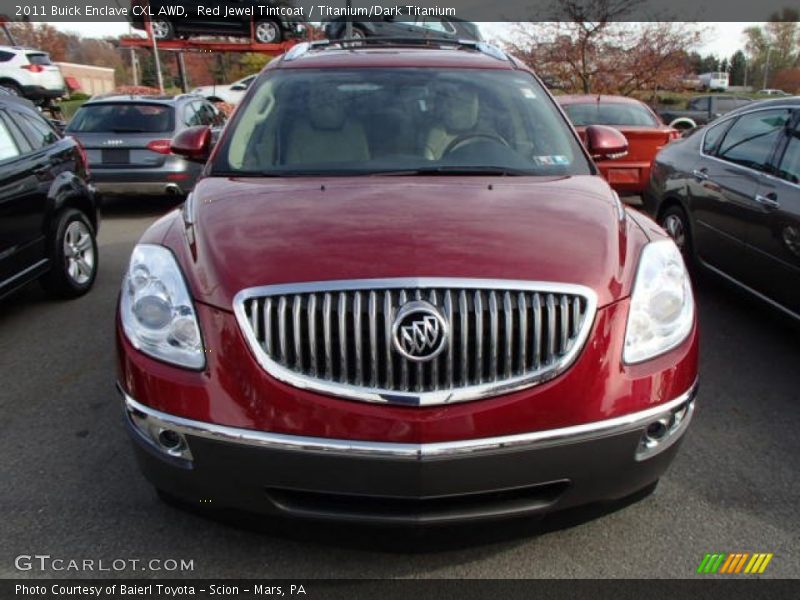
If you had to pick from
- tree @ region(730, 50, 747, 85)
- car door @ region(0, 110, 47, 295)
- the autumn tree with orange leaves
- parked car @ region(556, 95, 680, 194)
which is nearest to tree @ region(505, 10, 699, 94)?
the autumn tree with orange leaves

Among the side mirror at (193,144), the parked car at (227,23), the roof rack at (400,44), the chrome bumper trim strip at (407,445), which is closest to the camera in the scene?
the chrome bumper trim strip at (407,445)

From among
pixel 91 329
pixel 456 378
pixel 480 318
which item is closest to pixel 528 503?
pixel 456 378

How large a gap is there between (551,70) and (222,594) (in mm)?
18794

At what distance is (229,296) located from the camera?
2191mm

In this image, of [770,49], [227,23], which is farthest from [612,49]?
[770,49]

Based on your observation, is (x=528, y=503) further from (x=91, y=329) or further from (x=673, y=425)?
(x=91, y=329)

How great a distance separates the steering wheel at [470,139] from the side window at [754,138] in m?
2.23

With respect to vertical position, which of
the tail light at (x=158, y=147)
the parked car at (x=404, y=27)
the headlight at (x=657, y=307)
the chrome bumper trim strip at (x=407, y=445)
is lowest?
the tail light at (x=158, y=147)

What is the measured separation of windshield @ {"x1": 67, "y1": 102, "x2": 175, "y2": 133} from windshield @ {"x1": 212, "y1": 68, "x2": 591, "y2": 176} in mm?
6417

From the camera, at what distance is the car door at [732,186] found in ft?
15.4

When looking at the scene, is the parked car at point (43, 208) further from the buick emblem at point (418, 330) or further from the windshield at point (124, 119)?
the buick emblem at point (418, 330)

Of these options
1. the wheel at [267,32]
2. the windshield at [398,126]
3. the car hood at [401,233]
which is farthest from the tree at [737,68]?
the car hood at [401,233]

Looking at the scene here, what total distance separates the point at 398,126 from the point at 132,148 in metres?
6.82

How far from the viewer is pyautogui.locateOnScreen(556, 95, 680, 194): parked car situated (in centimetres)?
880
